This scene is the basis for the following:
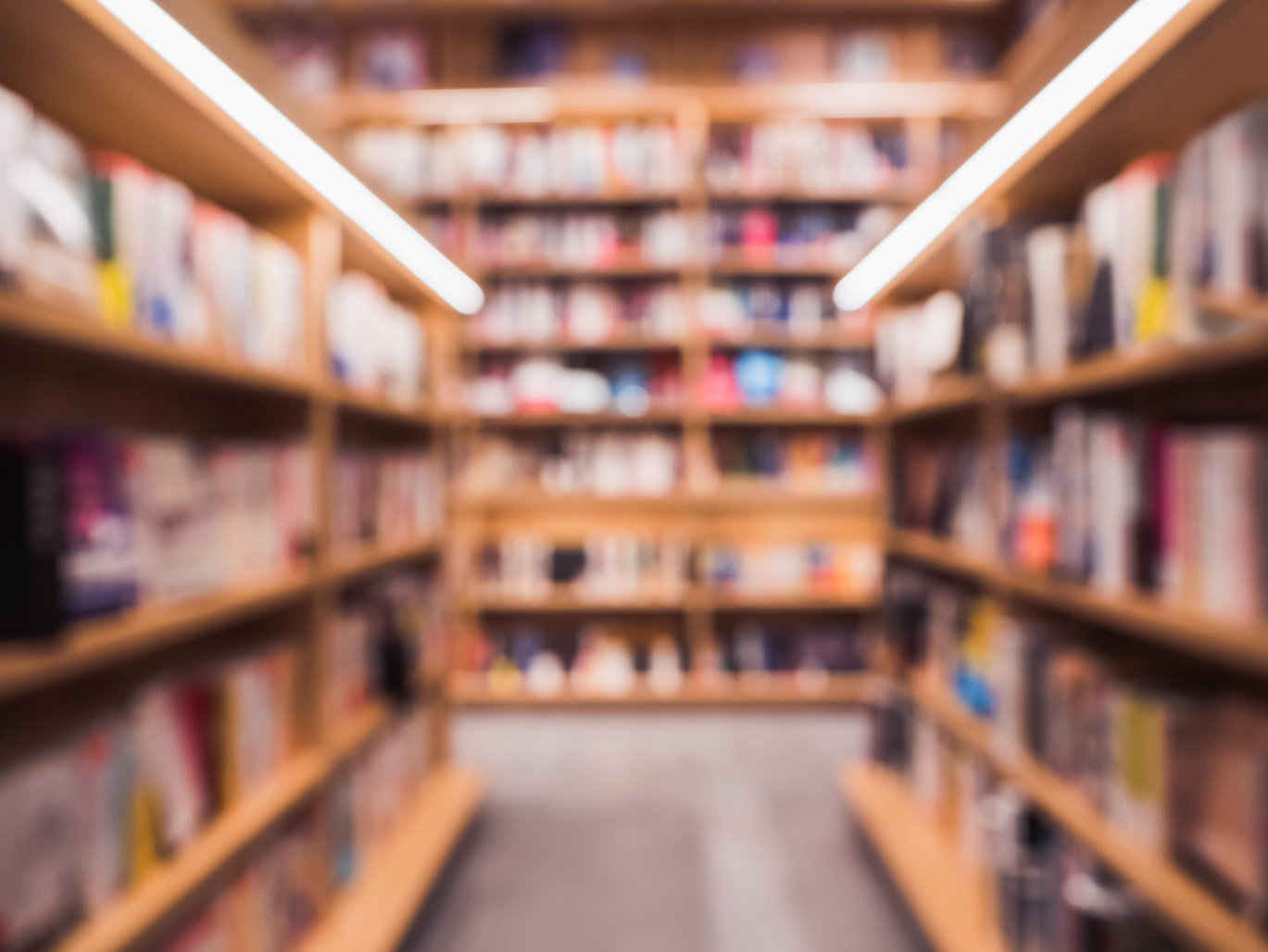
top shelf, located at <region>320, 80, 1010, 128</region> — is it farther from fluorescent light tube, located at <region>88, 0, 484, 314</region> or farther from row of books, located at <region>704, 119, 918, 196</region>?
fluorescent light tube, located at <region>88, 0, 484, 314</region>

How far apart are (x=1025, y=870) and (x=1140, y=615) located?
2.03ft

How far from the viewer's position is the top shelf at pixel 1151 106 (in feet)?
3.50

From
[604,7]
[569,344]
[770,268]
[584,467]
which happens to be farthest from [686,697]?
[604,7]

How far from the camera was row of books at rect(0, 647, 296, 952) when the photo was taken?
0.98m

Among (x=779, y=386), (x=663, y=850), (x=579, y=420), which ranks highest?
(x=779, y=386)

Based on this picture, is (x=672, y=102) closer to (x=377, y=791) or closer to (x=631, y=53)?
(x=631, y=53)

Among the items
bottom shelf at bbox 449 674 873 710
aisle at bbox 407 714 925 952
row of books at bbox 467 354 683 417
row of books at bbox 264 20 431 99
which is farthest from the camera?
row of books at bbox 264 20 431 99

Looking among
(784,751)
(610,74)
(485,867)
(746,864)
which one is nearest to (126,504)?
Result: (485,867)

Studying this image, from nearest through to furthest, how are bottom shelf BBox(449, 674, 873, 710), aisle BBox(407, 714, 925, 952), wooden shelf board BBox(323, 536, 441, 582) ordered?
wooden shelf board BBox(323, 536, 441, 582)
aisle BBox(407, 714, 925, 952)
bottom shelf BBox(449, 674, 873, 710)

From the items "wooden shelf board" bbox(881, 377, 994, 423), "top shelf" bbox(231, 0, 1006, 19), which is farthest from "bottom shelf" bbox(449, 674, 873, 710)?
"top shelf" bbox(231, 0, 1006, 19)

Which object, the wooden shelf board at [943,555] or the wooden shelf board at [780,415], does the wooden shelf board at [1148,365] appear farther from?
the wooden shelf board at [780,415]

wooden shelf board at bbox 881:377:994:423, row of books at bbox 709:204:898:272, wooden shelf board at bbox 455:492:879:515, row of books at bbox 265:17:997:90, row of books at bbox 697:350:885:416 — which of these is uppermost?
row of books at bbox 265:17:997:90

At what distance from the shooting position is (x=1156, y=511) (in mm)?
1170

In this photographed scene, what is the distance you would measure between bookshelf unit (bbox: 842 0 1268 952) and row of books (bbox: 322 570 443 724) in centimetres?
142
